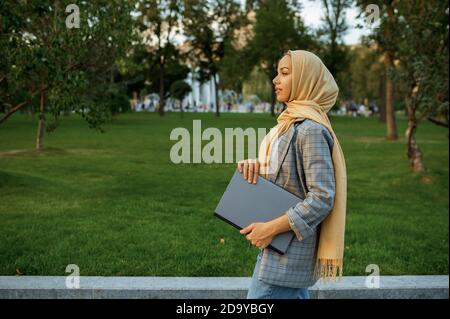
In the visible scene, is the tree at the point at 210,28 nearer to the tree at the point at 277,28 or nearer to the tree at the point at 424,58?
the tree at the point at 277,28

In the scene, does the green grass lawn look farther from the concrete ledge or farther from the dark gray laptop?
the dark gray laptop

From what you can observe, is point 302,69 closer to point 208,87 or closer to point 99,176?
point 99,176

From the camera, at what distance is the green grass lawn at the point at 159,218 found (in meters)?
5.96

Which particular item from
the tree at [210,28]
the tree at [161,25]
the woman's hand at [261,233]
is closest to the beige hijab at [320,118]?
the woman's hand at [261,233]

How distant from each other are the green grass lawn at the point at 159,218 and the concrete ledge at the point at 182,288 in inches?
29.8

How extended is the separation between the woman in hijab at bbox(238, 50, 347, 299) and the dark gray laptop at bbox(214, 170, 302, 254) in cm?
3

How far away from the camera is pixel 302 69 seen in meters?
2.53

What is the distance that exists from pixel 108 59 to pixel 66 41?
7.23ft

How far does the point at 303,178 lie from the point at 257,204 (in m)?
0.25

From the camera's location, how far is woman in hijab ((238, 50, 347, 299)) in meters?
2.48

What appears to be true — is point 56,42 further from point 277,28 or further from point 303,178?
point 277,28

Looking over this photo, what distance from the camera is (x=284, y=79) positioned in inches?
102

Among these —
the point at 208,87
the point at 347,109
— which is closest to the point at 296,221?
the point at 208,87

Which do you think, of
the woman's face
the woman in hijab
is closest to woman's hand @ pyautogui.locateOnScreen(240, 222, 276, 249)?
the woman in hijab
